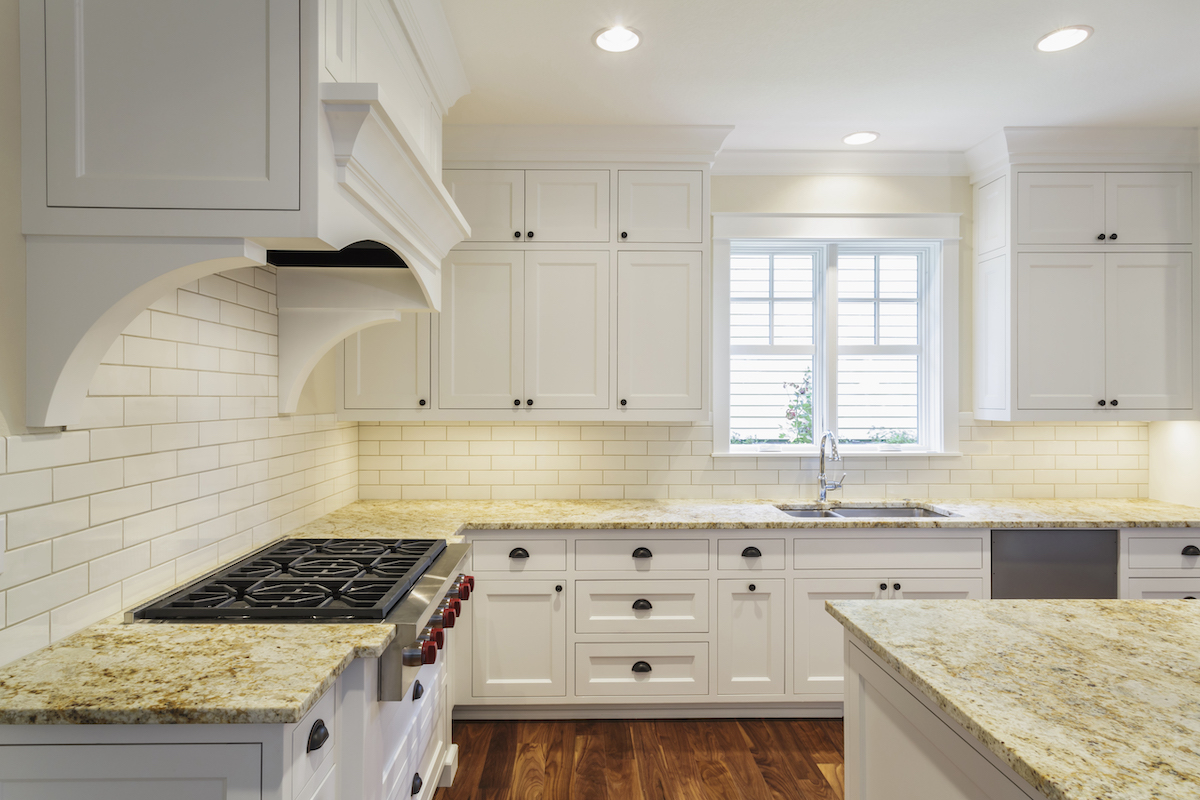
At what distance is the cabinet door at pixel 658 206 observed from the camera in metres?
2.96

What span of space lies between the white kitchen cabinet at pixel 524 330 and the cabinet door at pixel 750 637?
1007mm

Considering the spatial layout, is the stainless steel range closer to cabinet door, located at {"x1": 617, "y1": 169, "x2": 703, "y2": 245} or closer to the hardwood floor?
the hardwood floor

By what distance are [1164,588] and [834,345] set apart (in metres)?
1.70

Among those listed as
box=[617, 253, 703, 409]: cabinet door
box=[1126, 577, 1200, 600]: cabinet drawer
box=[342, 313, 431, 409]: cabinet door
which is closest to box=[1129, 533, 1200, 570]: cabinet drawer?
box=[1126, 577, 1200, 600]: cabinet drawer

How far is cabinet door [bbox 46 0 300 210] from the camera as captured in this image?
1247mm

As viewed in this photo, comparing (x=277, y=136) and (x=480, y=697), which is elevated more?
(x=277, y=136)

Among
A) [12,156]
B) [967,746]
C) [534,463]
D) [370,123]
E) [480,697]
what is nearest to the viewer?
[967,746]

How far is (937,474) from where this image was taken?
334 centimetres

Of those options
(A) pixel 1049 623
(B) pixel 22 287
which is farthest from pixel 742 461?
(B) pixel 22 287

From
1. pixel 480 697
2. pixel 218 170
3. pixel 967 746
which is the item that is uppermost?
pixel 218 170

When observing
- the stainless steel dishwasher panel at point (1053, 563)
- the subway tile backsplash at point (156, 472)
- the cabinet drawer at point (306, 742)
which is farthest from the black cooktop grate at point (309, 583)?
the stainless steel dishwasher panel at point (1053, 563)

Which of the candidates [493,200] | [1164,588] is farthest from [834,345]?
[493,200]

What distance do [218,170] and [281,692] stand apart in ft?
3.15

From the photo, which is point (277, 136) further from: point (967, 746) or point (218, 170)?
point (967, 746)
